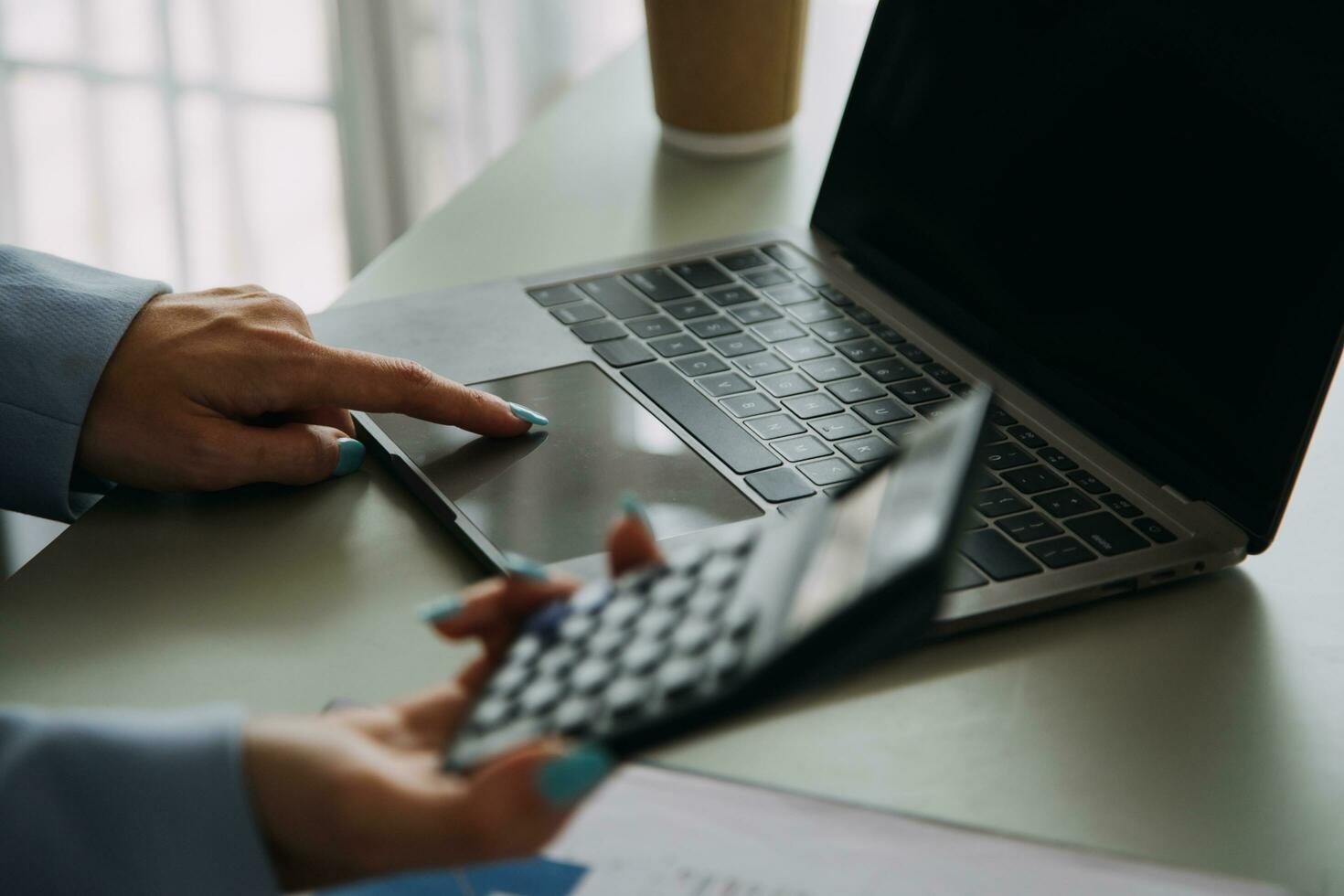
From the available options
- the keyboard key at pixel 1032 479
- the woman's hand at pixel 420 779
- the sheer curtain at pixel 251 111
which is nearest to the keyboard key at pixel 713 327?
the keyboard key at pixel 1032 479

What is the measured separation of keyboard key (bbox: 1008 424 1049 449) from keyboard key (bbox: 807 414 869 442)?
0.23ft

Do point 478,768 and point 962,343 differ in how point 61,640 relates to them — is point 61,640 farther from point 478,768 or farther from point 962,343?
point 962,343

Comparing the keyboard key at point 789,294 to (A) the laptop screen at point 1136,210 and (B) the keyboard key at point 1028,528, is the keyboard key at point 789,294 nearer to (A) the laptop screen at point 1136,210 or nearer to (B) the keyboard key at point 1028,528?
(A) the laptop screen at point 1136,210

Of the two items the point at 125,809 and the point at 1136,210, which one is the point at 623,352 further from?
the point at 125,809

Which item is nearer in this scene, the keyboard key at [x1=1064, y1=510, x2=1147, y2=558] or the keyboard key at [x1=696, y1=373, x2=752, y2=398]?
the keyboard key at [x1=1064, y1=510, x2=1147, y2=558]

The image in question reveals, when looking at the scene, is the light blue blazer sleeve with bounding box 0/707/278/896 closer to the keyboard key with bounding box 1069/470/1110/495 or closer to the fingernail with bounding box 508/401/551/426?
the fingernail with bounding box 508/401/551/426

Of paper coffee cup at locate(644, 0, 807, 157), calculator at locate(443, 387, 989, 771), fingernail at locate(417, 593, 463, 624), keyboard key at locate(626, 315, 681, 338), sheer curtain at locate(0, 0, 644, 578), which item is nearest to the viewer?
calculator at locate(443, 387, 989, 771)

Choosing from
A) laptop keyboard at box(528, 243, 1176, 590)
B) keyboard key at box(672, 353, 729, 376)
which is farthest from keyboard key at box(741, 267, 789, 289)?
keyboard key at box(672, 353, 729, 376)

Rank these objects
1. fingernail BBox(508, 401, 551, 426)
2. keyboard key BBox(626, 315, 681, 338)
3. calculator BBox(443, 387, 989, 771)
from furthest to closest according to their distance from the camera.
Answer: keyboard key BBox(626, 315, 681, 338) → fingernail BBox(508, 401, 551, 426) → calculator BBox(443, 387, 989, 771)

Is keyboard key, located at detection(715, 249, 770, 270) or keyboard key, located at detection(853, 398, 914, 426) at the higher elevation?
keyboard key, located at detection(715, 249, 770, 270)

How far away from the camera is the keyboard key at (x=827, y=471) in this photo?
60cm

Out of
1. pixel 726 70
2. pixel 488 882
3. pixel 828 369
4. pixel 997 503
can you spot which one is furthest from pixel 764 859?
pixel 726 70

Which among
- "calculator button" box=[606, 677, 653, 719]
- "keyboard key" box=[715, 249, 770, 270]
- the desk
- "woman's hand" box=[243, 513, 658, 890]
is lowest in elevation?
the desk

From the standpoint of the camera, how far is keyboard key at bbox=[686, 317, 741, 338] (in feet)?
2.44
